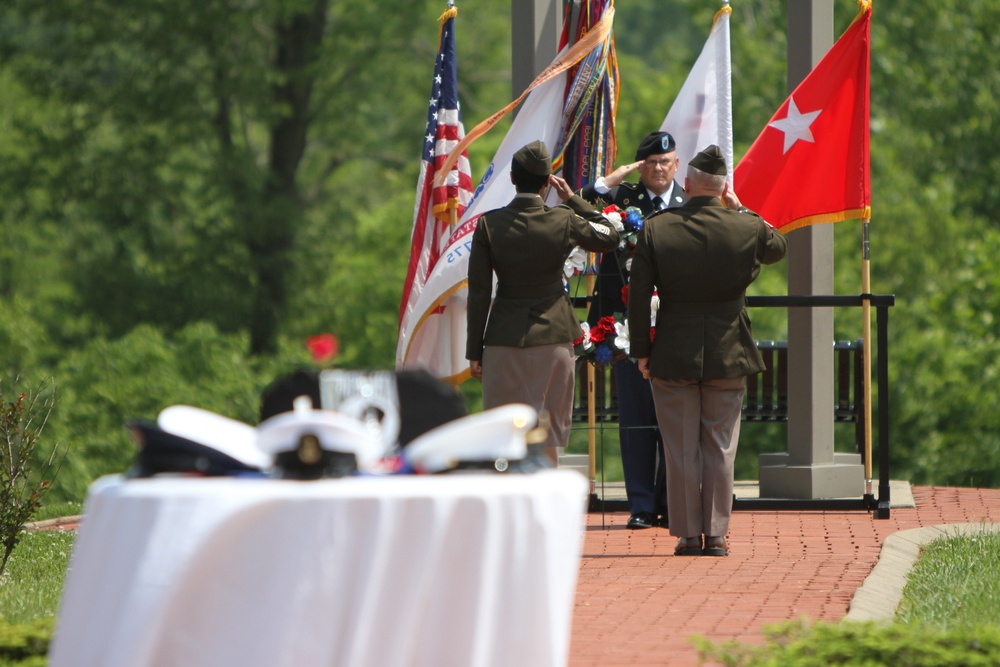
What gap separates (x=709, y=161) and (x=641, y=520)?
2.23m

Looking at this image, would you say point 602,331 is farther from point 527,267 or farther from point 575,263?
point 527,267

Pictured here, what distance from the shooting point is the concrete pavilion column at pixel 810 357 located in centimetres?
1069

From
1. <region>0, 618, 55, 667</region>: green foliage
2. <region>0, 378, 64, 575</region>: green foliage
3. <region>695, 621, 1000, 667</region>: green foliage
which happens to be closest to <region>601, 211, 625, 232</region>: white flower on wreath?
<region>0, 378, 64, 575</region>: green foliage

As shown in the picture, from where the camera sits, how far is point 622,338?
29.6 feet

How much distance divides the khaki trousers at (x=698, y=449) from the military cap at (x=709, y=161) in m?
1.02

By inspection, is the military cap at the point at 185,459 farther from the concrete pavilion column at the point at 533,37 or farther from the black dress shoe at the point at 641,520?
the concrete pavilion column at the point at 533,37

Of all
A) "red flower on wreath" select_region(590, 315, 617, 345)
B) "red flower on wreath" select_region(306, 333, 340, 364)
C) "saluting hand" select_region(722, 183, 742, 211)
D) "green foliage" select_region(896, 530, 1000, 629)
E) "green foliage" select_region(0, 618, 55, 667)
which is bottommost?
"green foliage" select_region(896, 530, 1000, 629)

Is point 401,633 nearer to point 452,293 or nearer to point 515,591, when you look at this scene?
point 515,591

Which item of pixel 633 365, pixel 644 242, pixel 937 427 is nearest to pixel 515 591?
pixel 644 242

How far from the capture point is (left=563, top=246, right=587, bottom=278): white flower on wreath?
9.23 metres

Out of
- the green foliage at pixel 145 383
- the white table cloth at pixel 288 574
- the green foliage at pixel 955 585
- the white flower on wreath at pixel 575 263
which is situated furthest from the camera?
the green foliage at pixel 145 383

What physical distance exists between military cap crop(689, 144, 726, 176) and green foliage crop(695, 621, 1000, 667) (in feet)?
11.4

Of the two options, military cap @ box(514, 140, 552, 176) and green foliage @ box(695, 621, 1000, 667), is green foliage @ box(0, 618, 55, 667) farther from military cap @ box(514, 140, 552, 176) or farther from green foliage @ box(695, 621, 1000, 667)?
military cap @ box(514, 140, 552, 176)

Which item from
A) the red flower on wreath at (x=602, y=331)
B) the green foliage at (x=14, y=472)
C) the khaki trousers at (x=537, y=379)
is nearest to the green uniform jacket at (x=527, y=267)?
the khaki trousers at (x=537, y=379)
